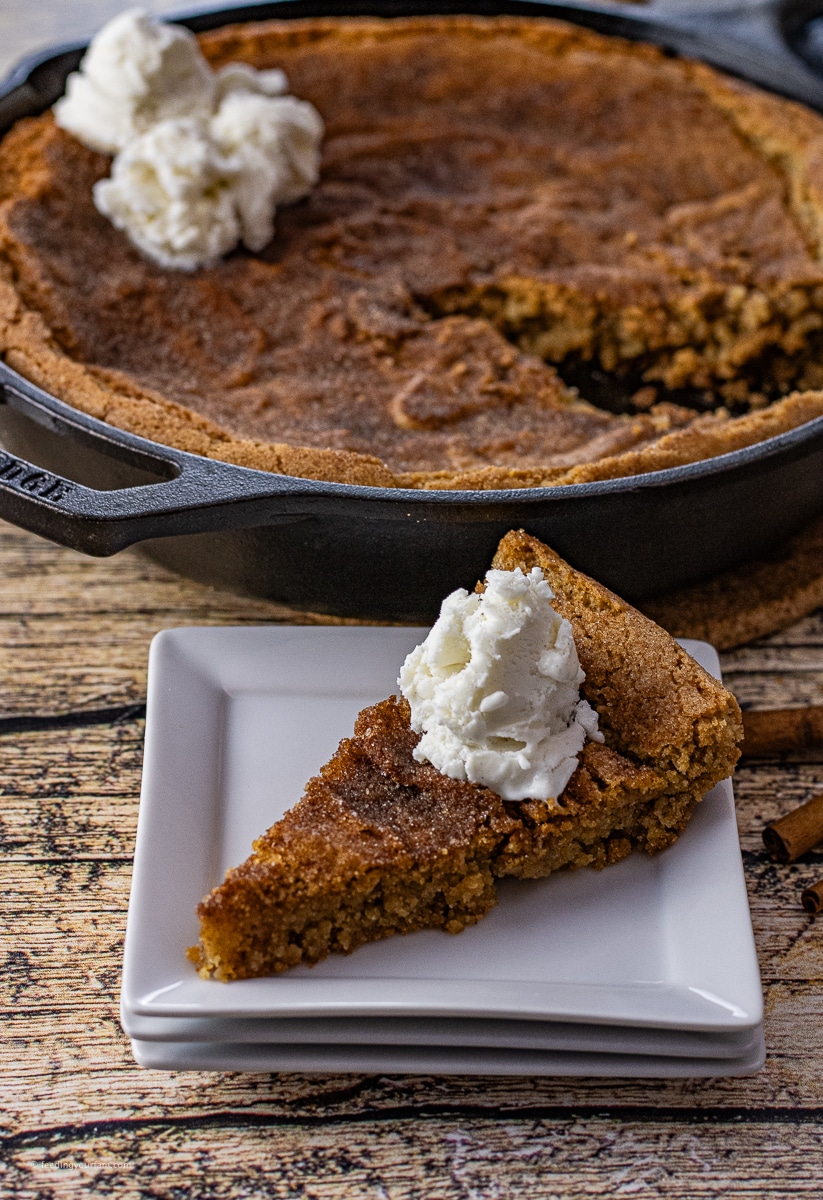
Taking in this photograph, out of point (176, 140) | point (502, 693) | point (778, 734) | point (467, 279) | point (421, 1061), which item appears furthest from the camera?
point (467, 279)

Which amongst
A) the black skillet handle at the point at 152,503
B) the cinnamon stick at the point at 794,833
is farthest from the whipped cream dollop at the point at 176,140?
the cinnamon stick at the point at 794,833

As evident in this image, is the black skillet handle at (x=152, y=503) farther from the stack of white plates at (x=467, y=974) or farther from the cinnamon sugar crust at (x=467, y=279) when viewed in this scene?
the stack of white plates at (x=467, y=974)

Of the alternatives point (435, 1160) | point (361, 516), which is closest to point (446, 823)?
point (435, 1160)

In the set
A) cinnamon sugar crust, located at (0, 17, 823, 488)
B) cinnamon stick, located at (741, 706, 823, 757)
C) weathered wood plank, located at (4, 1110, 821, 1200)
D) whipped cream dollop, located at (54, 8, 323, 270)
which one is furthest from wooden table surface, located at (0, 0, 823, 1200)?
whipped cream dollop, located at (54, 8, 323, 270)

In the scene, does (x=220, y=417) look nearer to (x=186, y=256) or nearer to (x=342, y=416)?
(x=342, y=416)

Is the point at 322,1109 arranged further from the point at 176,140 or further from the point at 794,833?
the point at 176,140

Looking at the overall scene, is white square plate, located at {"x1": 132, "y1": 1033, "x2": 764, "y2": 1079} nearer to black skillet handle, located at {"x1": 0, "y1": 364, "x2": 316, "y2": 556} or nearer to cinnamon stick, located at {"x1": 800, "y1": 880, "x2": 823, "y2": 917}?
cinnamon stick, located at {"x1": 800, "y1": 880, "x2": 823, "y2": 917}
